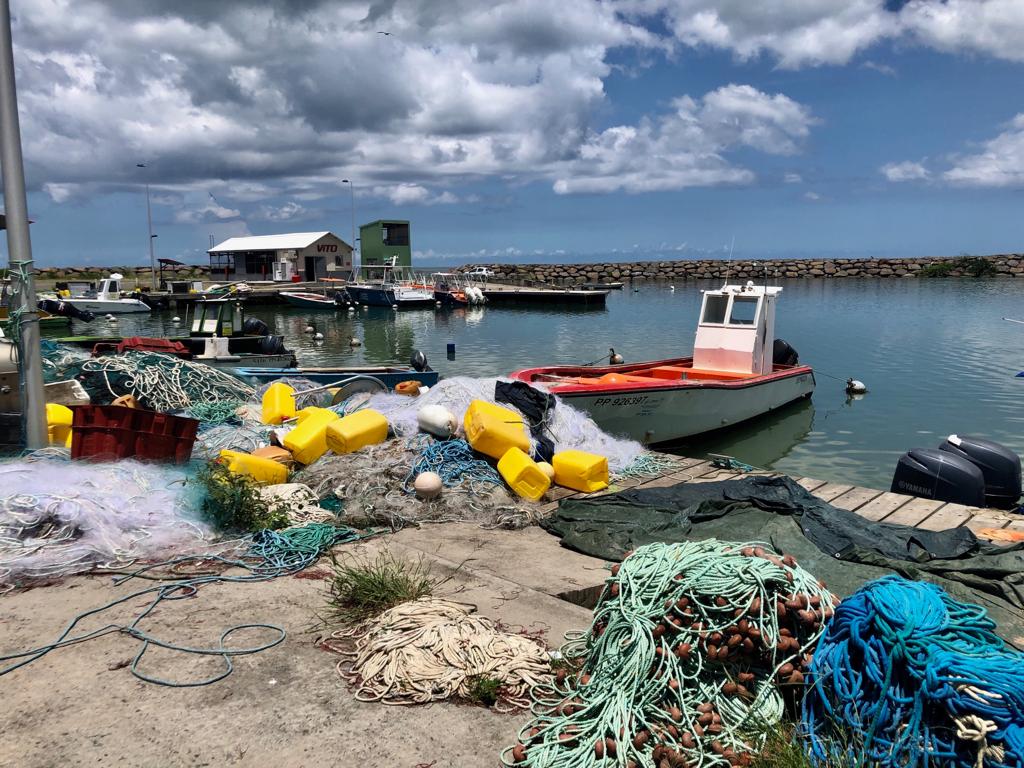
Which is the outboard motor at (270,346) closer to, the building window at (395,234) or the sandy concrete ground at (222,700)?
the sandy concrete ground at (222,700)

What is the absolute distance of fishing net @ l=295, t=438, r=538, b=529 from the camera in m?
6.39

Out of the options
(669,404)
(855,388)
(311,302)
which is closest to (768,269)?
(311,302)

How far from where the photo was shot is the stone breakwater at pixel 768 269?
81125 mm

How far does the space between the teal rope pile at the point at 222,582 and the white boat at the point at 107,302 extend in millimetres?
43491

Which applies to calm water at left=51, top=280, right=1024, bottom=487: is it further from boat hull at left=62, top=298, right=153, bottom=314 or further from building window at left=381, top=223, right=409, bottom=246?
building window at left=381, top=223, right=409, bottom=246

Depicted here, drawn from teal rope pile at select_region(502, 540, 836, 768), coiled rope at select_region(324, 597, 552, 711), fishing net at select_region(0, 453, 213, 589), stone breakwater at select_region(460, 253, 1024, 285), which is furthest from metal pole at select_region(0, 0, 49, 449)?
stone breakwater at select_region(460, 253, 1024, 285)

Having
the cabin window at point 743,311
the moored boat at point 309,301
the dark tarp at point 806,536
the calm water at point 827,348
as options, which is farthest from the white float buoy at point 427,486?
the moored boat at point 309,301

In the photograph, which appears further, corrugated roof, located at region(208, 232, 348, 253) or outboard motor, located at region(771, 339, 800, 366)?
corrugated roof, located at region(208, 232, 348, 253)

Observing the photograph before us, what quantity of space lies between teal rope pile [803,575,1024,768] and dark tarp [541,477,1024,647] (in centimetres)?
188

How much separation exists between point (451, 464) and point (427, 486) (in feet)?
2.24

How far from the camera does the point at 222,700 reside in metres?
3.42

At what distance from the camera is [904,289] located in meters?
64.6

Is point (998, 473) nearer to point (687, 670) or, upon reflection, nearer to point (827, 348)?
point (687, 670)

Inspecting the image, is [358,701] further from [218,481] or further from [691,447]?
[691,447]
